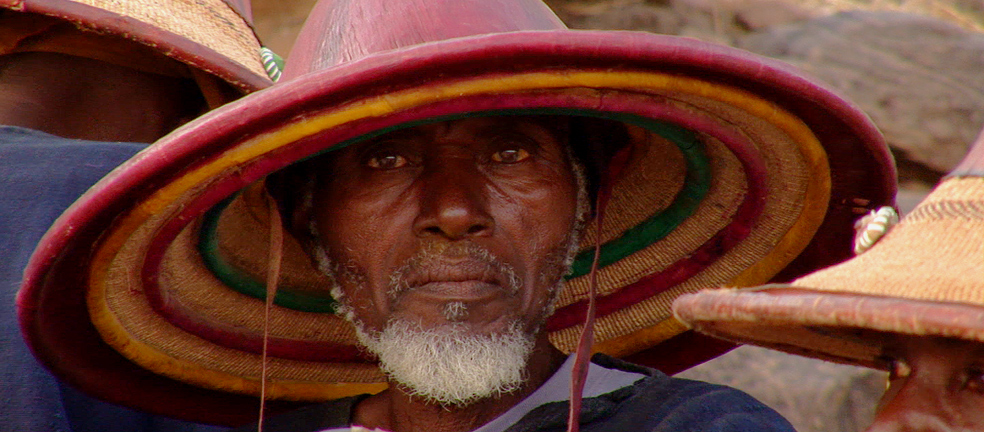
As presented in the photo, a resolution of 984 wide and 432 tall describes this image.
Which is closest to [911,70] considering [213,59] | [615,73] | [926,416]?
[213,59]

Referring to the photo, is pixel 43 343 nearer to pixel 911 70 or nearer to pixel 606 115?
pixel 606 115

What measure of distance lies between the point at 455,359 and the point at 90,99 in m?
1.17

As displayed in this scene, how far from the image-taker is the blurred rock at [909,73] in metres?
4.93

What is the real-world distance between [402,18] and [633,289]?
807 millimetres

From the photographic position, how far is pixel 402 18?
1671 mm

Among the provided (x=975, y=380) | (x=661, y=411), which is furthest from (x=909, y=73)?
(x=975, y=380)

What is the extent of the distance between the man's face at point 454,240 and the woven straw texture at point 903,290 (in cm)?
75

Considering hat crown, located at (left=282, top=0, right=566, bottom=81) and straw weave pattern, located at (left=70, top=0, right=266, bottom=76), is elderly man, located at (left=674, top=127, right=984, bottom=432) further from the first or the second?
straw weave pattern, located at (left=70, top=0, right=266, bottom=76)

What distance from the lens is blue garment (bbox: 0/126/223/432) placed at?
2016 mm

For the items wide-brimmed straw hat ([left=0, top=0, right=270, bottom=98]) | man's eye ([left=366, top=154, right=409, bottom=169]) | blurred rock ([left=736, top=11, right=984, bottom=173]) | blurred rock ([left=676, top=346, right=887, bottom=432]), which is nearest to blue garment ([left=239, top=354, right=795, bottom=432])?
man's eye ([left=366, top=154, right=409, bottom=169])

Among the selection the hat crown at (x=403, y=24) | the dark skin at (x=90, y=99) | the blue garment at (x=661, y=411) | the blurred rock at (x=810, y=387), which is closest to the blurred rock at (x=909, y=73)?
the blurred rock at (x=810, y=387)

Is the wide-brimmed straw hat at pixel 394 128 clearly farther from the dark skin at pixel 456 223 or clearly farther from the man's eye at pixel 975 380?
the man's eye at pixel 975 380

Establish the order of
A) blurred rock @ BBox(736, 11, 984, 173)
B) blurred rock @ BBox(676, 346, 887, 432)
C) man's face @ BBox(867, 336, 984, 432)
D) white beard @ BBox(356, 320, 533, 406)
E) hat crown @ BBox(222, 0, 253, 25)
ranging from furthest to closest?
blurred rock @ BBox(736, 11, 984, 173) < blurred rock @ BBox(676, 346, 887, 432) < hat crown @ BBox(222, 0, 253, 25) < white beard @ BBox(356, 320, 533, 406) < man's face @ BBox(867, 336, 984, 432)

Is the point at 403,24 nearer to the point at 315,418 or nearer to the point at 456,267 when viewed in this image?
the point at 456,267
